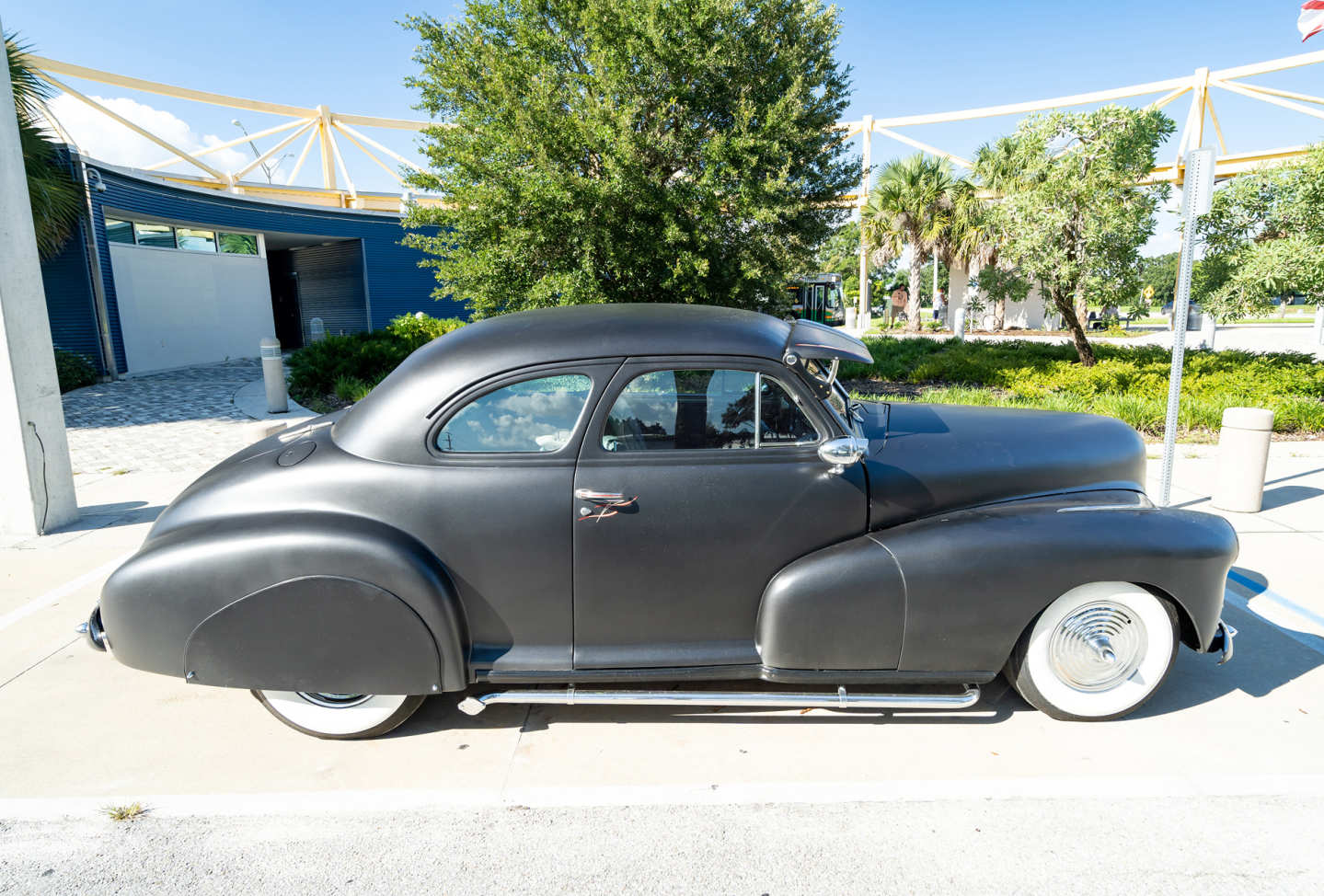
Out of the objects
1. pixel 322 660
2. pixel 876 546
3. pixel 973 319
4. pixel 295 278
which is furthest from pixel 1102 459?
pixel 973 319

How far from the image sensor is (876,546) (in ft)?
9.18

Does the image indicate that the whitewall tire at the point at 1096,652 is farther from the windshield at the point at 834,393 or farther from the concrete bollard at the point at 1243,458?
the concrete bollard at the point at 1243,458

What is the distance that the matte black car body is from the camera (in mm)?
2686

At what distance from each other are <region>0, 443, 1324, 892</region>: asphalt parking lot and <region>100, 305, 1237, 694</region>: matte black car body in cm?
34

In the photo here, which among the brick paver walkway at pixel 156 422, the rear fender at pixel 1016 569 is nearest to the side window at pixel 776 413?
the rear fender at pixel 1016 569

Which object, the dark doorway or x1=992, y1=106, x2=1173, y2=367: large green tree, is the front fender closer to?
x1=992, y1=106, x2=1173, y2=367: large green tree

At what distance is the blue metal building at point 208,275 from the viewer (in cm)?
1366

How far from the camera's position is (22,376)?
17.0 feet

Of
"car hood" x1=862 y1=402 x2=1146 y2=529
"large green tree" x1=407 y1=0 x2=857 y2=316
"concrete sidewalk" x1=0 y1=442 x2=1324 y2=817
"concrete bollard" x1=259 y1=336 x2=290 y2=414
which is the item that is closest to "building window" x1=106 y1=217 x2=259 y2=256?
"concrete bollard" x1=259 y1=336 x2=290 y2=414

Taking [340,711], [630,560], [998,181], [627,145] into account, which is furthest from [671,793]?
[998,181]

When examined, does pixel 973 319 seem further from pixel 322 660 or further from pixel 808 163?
pixel 322 660

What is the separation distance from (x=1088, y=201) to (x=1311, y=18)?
486 cm

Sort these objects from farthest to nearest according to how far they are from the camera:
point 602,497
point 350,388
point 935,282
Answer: point 935,282
point 350,388
point 602,497

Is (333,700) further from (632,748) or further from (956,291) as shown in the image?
(956,291)
